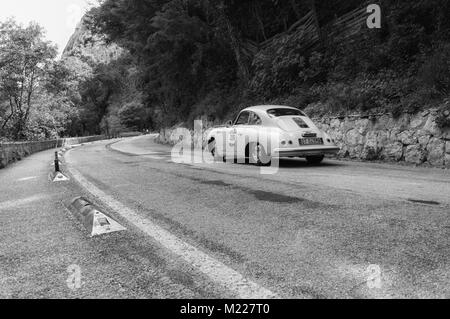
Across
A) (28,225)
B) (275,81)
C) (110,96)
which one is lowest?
(28,225)

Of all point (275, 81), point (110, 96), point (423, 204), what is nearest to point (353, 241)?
point (423, 204)

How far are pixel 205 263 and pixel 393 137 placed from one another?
28.6 ft

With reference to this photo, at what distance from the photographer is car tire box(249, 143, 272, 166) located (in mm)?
9789

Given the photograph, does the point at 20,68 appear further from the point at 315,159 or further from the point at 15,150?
the point at 315,159

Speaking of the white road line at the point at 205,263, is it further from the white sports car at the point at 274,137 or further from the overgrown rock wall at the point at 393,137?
the overgrown rock wall at the point at 393,137

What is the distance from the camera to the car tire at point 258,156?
979 cm

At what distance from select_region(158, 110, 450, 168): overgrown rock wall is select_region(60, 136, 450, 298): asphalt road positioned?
2.77 meters

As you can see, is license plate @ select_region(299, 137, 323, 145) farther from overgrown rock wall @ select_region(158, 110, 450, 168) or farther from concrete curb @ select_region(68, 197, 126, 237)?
concrete curb @ select_region(68, 197, 126, 237)

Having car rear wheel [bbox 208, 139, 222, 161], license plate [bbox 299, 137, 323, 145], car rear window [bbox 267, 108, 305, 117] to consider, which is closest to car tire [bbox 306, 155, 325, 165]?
license plate [bbox 299, 137, 323, 145]

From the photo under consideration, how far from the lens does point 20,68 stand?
3572cm

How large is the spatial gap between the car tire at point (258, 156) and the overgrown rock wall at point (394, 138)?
3.03 m
